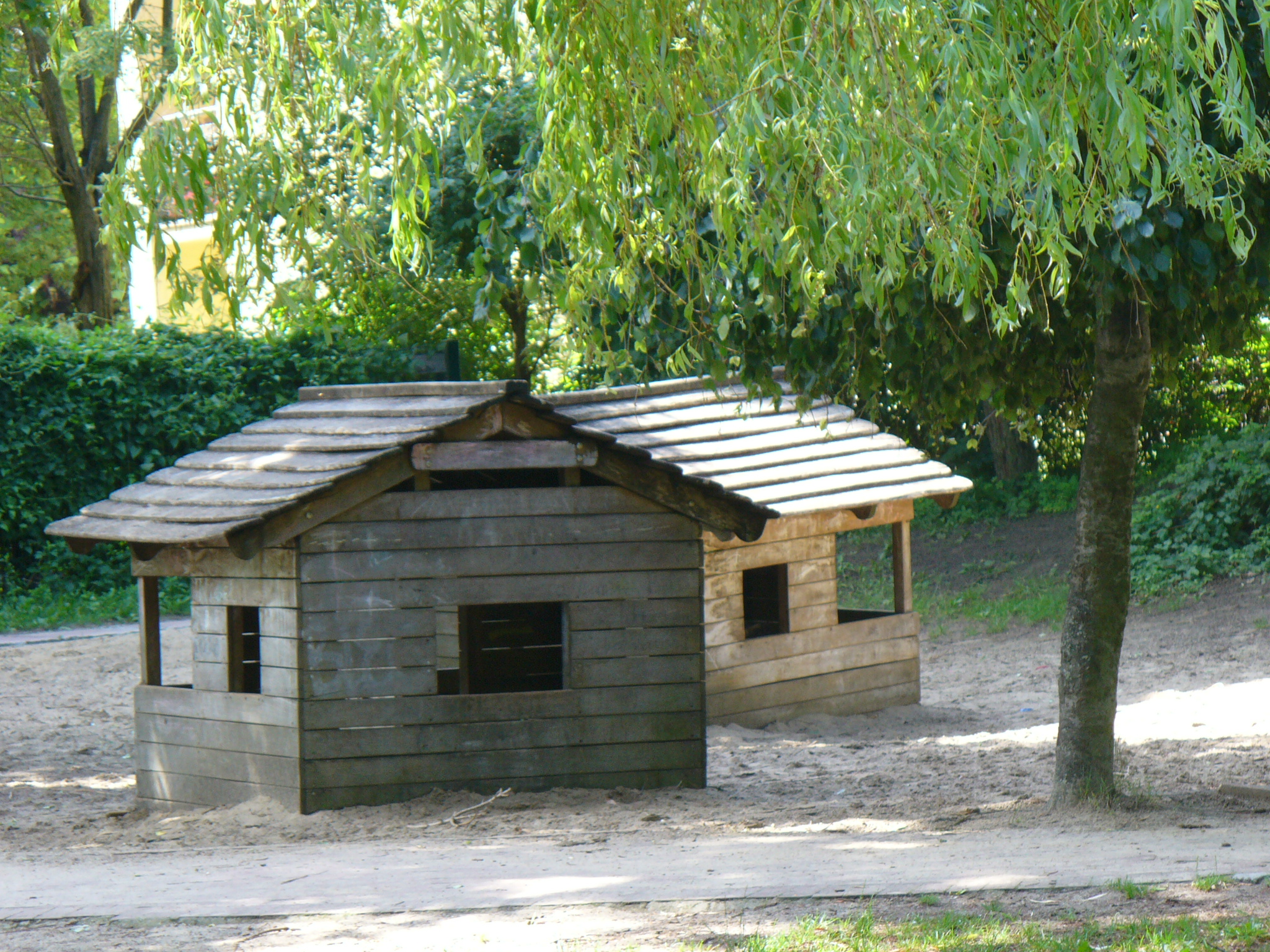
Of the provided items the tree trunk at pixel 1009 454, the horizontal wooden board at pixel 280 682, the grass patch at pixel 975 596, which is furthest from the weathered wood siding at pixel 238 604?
the tree trunk at pixel 1009 454

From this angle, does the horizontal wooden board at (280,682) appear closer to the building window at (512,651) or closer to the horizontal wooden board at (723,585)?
the building window at (512,651)

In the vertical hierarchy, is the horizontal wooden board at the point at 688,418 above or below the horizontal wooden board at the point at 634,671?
above

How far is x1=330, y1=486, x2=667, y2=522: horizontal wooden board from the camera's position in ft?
→ 23.2

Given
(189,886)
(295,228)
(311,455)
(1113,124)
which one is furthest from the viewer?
(311,455)

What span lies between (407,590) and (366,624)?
0.28m

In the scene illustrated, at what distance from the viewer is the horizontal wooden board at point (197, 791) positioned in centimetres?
705

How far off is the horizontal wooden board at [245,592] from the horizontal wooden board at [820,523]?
3.28 metres

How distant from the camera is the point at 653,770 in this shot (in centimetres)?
741

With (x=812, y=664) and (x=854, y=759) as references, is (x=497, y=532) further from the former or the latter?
(x=812, y=664)

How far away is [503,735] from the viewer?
23.5ft

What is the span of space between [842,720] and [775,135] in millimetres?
6740

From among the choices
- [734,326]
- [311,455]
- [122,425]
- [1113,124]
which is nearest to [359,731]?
[311,455]

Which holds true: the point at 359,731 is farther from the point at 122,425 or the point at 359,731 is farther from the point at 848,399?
the point at 122,425

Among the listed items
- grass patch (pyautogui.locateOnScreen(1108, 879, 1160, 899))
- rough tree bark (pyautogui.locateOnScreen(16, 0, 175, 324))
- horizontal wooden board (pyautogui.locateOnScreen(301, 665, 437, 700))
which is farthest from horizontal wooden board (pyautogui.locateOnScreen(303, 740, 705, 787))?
rough tree bark (pyautogui.locateOnScreen(16, 0, 175, 324))
